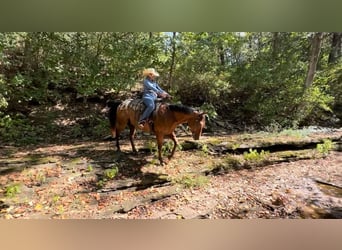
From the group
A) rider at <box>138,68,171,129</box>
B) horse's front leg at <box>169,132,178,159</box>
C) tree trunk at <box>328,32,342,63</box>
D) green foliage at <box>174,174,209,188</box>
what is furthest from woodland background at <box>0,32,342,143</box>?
green foliage at <box>174,174,209,188</box>

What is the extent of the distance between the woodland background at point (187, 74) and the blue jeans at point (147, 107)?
25 centimetres

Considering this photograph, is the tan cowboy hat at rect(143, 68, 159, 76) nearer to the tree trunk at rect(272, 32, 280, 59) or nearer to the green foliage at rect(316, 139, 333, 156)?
the tree trunk at rect(272, 32, 280, 59)

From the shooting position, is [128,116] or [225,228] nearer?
[225,228]

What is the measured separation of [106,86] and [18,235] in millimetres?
1579

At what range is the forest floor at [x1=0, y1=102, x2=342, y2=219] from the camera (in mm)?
2891

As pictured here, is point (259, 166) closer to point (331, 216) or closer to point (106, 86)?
point (331, 216)

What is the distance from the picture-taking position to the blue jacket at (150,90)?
10.8 feet

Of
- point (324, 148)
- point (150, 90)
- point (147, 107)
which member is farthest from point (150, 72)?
point (324, 148)

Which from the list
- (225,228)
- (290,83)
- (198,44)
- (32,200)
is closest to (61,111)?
(32,200)

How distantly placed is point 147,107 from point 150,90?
0.53 feet

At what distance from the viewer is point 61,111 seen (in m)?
3.48

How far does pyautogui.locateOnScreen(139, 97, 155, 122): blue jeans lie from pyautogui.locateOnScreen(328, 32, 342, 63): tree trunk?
1785 mm

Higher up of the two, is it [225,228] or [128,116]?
[128,116]

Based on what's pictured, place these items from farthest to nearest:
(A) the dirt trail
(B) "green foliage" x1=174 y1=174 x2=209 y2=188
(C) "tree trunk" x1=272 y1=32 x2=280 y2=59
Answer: (C) "tree trunk" x1=272 y1=32 x2=280 y2=59 → (B) "green foliage" x1=174 y1=174 x2=209 y2=188 → (A) the dirt trail
